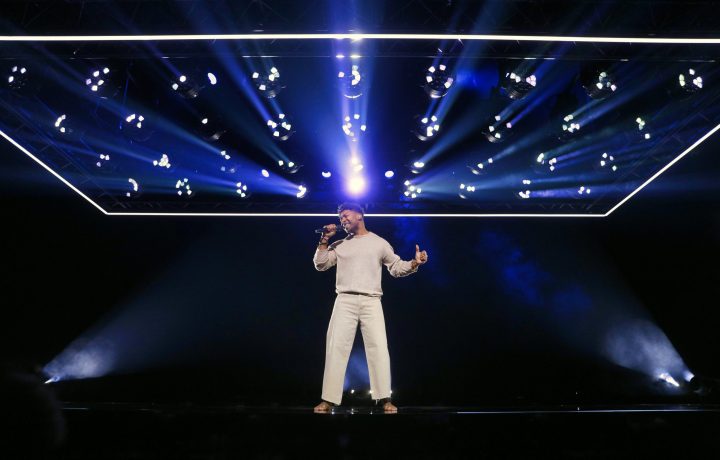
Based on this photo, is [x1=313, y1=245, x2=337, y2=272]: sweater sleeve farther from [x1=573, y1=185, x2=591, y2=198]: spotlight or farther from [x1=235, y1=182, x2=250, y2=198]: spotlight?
[x1=573, y1=185, x2=591, y2=198]: spotlight

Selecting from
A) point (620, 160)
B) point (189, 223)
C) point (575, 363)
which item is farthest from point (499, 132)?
point (189, 223)

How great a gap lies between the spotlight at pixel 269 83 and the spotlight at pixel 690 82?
14.7 ft

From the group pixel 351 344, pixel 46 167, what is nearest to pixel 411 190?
pixel 351 344

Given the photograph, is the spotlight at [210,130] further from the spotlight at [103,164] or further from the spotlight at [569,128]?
the spotlight at [569,128]

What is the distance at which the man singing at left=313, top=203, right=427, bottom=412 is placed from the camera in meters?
4.03

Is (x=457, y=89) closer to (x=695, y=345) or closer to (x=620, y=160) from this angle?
(x=620, y=160)

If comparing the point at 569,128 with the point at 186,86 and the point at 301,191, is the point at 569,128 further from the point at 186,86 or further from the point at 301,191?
the point at 186,86

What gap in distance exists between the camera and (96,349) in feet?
22.8

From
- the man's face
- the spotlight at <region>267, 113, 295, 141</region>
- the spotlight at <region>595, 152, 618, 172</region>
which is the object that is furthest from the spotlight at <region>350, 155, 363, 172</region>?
the spotlight at <region>595, 152, 618, 172</region>

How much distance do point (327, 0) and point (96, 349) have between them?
233 inches

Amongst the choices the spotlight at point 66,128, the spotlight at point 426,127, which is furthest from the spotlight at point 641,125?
the spotlight at point 66,128

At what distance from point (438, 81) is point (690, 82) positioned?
9.07ft

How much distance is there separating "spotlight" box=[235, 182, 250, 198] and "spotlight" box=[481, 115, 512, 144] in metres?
3.48

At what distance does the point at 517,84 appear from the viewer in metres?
5.27
